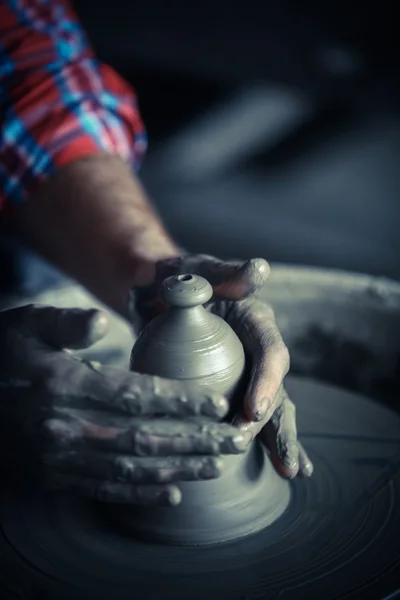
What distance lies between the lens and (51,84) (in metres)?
1.75

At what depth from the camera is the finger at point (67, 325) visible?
101cm

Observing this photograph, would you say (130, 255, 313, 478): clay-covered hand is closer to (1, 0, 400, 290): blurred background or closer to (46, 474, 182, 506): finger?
(46, 474, 182, 506): finger

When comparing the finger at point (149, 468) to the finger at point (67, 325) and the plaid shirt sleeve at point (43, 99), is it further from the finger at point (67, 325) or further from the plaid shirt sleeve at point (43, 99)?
the plaid shirt sleeve at point (43, 99)

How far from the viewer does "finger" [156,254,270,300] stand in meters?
1.09

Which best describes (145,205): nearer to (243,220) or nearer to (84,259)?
(84,259)

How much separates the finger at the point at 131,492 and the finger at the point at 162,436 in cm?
5

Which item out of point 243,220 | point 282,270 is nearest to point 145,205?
point 282,270

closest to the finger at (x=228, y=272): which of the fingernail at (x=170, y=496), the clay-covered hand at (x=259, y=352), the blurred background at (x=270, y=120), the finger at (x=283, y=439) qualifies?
the clay-covered hand at (x=259, y=352)

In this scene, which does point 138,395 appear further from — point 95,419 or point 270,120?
point 270,120

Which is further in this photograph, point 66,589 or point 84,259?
point 84,259

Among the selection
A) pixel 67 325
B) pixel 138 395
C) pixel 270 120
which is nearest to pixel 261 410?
pixel 138 395

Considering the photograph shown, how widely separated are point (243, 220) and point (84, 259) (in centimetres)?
193

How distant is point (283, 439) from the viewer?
3.48ft

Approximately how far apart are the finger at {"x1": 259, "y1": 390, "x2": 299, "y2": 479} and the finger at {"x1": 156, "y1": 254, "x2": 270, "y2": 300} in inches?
6.2
